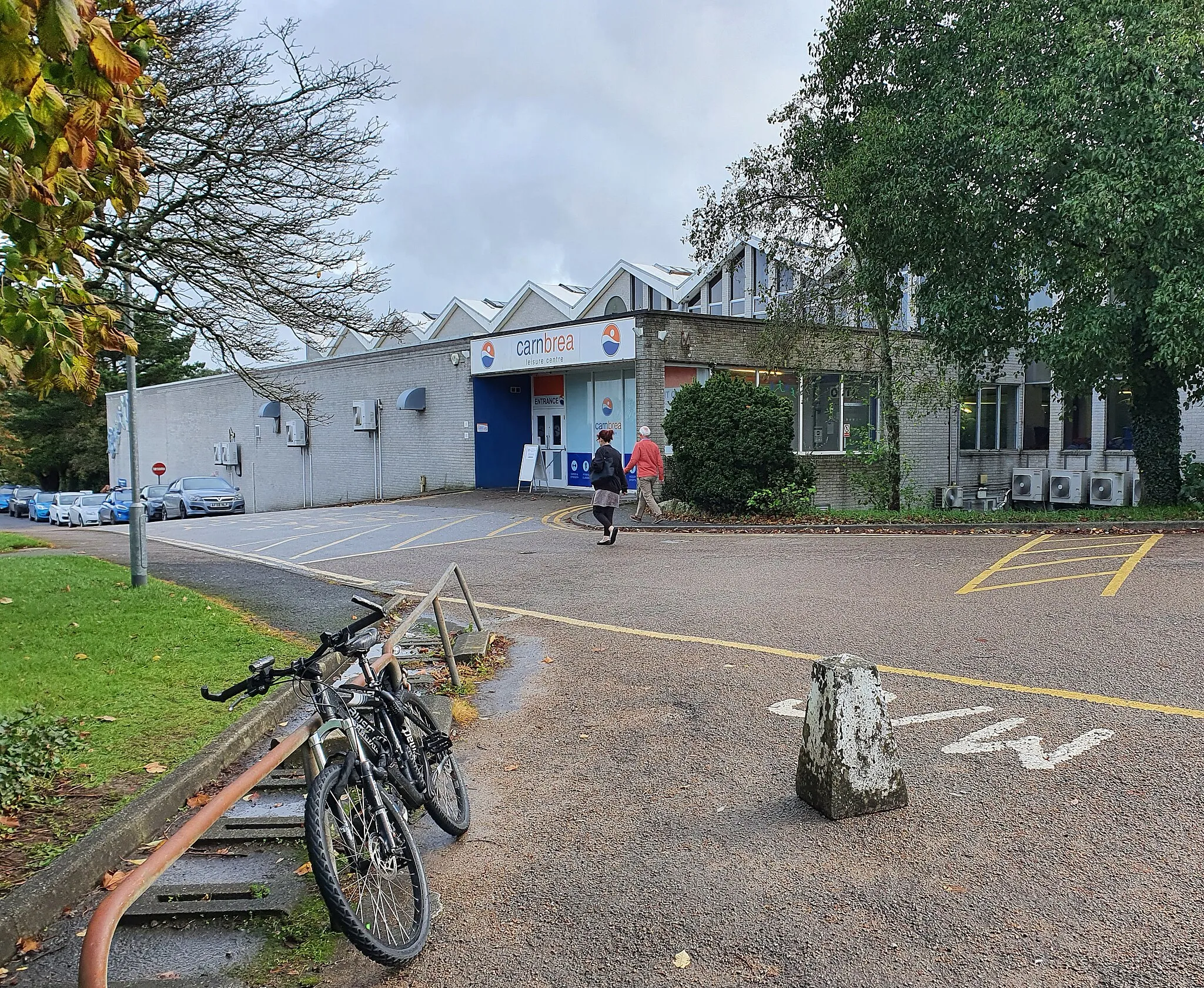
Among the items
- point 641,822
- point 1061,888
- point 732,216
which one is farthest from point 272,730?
point 732,216

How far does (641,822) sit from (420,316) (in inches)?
1633

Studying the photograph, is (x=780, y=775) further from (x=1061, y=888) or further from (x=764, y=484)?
(x=764, y=484)

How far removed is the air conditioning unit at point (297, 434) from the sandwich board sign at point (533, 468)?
1230 cm

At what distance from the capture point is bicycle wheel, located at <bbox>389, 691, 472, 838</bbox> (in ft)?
14.8

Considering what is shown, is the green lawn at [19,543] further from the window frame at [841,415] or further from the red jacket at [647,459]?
the window frame at [841,415]

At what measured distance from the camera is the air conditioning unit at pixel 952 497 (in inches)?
1227

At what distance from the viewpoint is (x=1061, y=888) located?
393cm

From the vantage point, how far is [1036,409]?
32500 mm

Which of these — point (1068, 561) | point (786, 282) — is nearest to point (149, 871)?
point (1068, 561)

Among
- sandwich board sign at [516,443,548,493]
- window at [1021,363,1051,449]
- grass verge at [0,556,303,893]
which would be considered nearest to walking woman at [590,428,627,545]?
grass verge at [0,556,303,893]

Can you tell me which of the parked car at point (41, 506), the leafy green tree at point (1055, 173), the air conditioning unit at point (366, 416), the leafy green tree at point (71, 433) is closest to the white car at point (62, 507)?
the parked car at point (41, 506)

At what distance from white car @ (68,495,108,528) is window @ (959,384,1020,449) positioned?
32716 mm

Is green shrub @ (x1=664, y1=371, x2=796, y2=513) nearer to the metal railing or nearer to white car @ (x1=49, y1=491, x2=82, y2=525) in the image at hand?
the metal railing

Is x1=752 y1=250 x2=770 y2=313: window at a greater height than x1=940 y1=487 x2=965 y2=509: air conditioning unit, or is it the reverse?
x1=752 y1=250 x2=770 y2=313: window
